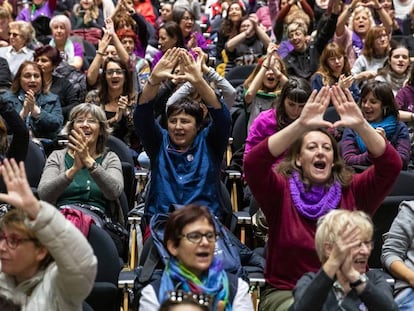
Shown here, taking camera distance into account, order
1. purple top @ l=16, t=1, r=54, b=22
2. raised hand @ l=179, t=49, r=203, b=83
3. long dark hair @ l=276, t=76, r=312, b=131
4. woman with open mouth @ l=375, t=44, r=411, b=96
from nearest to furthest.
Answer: raised hand @ l=179, t=49, r=203, b=83, long dark hair @ l=276, t=76, r=312, b=131, woman with open mouth @ l=375, t=44, r=411, b=96, purple top @ l=16, t=1, r=54, b=22

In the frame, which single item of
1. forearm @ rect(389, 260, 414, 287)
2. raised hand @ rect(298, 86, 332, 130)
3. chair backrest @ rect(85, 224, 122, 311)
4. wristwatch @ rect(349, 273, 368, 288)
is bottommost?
chair backrest @ rect(85, 224, 122, 311)

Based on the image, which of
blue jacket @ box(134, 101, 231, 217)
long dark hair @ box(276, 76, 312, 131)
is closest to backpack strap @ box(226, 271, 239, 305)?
blue jacket @ box(134, 101, 231, 217)

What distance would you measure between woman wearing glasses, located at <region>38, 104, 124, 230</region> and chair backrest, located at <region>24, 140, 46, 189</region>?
436 mm

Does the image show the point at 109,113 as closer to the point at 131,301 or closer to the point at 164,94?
the point at 164,94

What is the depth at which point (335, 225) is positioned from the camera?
12.7 feet

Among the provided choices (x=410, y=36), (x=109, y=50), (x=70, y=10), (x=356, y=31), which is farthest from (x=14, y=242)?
(x=70, y=10)

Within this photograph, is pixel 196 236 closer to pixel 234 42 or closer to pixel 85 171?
pixel 85 171

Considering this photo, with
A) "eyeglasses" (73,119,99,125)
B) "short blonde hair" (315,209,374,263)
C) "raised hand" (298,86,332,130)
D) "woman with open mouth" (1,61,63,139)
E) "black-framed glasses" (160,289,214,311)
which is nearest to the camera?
"black-framed glasses" (160,289,214,311)

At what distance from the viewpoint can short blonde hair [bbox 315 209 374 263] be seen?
387 cm

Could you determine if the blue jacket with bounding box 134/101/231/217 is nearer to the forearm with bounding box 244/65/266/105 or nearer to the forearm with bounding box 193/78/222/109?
the forearm with bounding box 193/78/222/109

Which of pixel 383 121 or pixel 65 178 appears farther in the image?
pixel 383 121

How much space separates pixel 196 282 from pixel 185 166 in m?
1.23

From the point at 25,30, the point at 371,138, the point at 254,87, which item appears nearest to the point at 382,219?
the point at 371,138

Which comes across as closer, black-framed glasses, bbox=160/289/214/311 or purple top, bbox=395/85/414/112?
black-framed glasses, bbox=160/289/214/311
